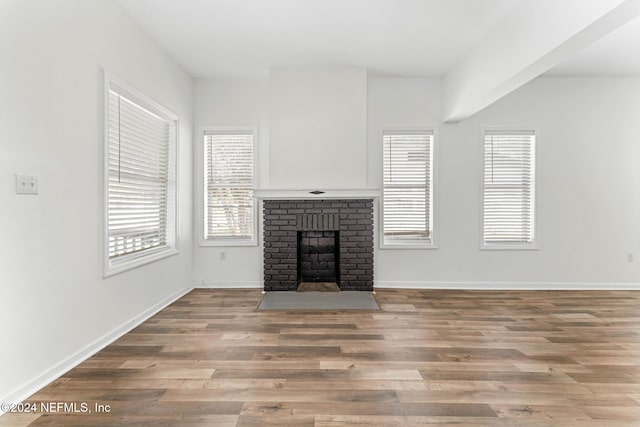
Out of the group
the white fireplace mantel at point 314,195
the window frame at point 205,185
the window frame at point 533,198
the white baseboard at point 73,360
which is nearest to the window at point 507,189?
the window frame at point 533,198

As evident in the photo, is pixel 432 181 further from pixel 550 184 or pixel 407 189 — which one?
pixel 550 184

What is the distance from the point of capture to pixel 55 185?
7.95ft

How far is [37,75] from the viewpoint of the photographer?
225cm

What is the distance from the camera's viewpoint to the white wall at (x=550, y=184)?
16.3ft

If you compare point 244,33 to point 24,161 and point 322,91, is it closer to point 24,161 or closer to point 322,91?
point 322,91

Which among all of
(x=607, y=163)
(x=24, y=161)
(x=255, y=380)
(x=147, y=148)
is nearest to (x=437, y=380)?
(x=255, y=380)

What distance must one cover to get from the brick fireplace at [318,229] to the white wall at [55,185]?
1843 millimetres

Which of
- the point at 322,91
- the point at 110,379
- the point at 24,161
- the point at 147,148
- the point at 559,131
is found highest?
the point at 322,91

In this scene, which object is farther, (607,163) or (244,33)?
(607,163)

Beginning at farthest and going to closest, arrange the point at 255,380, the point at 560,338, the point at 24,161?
the point at 560,338 < the point at 255,380 < the point at 24,161

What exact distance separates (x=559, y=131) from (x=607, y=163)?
0.77m

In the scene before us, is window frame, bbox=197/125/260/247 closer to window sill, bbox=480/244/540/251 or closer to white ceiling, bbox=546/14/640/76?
window sill, bbox=480/244/540/251

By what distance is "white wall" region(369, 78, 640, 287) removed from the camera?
4.95m

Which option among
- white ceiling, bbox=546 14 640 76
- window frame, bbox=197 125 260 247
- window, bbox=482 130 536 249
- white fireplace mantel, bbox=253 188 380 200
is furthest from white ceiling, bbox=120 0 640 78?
white fireplace mantel, bbox=253 188 380 200
